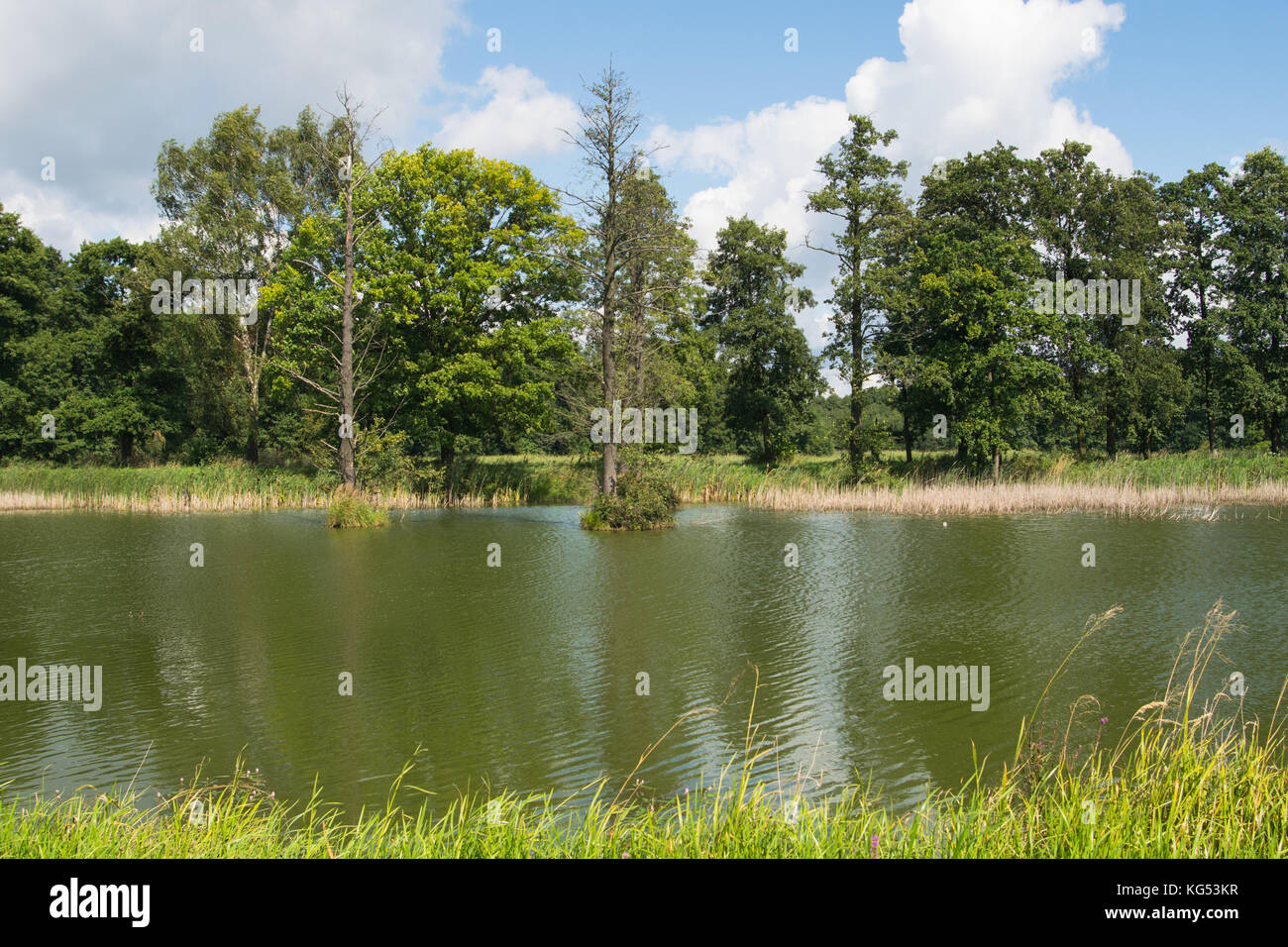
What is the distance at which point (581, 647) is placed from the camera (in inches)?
462

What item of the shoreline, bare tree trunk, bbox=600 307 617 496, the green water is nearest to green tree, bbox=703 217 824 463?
the shoreline

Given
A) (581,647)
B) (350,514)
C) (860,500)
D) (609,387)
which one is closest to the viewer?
(581,647)

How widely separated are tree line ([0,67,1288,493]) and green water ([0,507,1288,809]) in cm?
1023

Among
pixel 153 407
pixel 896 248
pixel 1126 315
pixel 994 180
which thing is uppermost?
pixel 994 180

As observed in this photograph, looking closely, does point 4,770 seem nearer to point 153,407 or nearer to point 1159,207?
point 153,407

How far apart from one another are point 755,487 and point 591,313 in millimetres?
9699

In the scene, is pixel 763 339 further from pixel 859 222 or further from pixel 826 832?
pixel 826 832

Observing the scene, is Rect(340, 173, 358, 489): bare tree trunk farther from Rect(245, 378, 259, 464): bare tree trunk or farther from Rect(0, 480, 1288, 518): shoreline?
Rect(245, 378, 259, 464): bare tree trunk

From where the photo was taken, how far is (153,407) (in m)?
43.3

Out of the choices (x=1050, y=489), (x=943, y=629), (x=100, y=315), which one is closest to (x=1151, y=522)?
(x=1050, y=489)

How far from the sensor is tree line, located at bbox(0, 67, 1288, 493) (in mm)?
32844

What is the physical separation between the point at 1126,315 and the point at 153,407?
44.2m

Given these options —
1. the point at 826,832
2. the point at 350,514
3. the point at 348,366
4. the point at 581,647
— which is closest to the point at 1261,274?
the point at 348,366

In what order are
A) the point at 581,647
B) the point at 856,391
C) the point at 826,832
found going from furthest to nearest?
the point at 856,391, the point at 581,647, the point at 826,832
